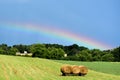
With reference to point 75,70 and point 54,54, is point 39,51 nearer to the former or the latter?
point 54,54

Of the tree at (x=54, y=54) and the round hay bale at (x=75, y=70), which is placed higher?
the tree at (x=54, y=54)

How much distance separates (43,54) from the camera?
5630 inches

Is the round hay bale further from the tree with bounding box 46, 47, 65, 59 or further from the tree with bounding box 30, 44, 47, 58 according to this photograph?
the tree with bounding box 30, 44, 47, 58

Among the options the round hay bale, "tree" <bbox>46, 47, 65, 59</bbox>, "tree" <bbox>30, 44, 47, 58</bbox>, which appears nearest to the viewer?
the round hay bale

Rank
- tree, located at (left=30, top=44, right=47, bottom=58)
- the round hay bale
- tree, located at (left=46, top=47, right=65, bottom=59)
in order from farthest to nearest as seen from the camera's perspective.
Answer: tree, located at (left=46, top=47, right=65, bottom=59), tree, located at (left=30, top=44, right=47, bottom=58), the round hay bale

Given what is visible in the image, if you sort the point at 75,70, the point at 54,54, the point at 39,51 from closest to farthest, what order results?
the point at 75,70 → the point at 39,51 → the point at 54,54

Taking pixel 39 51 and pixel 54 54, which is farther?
pixel 54 54

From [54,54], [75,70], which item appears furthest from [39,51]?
[75,70]

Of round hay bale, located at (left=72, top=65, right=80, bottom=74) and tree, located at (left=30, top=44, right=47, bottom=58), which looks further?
tree, located at (left=30, top=44, right=47, bottom=58)

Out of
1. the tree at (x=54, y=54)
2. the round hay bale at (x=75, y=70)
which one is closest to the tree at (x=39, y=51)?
the tree at (x=54, y=54)

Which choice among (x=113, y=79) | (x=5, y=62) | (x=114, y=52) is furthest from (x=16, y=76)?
(x=114, y=52)

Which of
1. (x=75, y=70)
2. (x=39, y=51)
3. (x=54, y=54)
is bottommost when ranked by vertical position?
(x=75, y=70)

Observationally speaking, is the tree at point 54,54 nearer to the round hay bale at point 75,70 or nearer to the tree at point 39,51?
the tree at point 39,51

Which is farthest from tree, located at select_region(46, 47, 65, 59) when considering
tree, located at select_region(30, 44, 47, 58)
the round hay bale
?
the round hay bale
